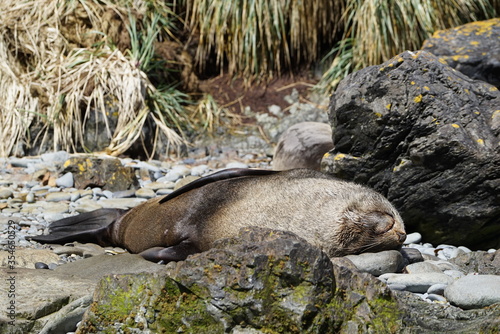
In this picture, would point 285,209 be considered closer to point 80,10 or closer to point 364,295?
point 364,295

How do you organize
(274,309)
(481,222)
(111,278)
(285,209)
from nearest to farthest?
(274,309), (111,278), (285,209), (481,222)

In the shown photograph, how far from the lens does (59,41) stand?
8.91m

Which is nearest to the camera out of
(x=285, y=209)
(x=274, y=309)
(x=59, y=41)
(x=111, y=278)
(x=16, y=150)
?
(x=274, y=309)

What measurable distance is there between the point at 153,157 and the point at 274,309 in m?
5.88

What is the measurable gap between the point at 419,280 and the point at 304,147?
9.33 feet

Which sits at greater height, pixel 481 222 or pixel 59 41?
pixel 59 41

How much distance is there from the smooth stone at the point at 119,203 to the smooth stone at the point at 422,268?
108 inches

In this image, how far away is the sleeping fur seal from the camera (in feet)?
13.3

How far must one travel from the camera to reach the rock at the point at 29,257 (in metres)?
4.16

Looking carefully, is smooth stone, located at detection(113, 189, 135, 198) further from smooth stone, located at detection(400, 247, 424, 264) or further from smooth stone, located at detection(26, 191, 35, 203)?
smooth stone, located at detection(400, 247, 424, 264)

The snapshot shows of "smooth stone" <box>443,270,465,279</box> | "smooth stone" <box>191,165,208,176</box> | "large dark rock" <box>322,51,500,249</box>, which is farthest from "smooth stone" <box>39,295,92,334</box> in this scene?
"smooth stone" <box>191,165,208,176</box>

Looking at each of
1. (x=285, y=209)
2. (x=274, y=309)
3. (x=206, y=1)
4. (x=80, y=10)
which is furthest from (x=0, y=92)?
(x=274, y=309)

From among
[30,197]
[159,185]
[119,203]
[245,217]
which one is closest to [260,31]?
[159,185]

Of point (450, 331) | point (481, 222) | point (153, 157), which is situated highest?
point (450, 331)
